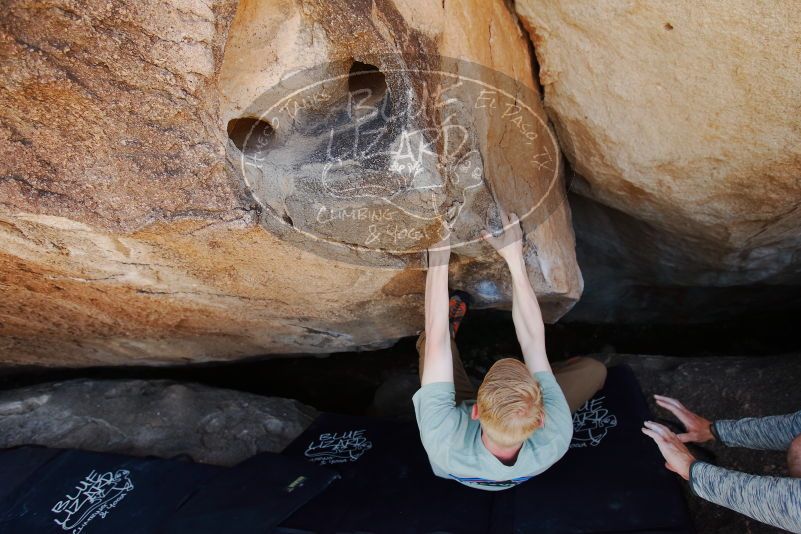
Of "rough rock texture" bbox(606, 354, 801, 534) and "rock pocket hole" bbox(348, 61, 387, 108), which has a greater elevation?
"rock pocket hole" bbox(348, 61, 387, 108)

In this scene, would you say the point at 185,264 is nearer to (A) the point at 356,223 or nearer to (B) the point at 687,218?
(A) the point at 356,223

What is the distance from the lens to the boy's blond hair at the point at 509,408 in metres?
1.36

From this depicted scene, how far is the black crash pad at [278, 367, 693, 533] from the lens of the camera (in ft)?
5.18

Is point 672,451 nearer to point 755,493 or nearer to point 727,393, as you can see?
point 755,493

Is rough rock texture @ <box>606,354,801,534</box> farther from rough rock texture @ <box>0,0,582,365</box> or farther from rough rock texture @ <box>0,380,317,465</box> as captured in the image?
rough rock texture @ <box>0,380,317,465</box>

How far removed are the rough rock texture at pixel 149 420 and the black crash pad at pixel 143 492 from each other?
132mm

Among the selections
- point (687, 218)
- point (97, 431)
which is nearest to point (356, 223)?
point (687, 218)

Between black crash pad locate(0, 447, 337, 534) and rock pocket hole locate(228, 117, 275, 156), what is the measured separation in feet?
3.23

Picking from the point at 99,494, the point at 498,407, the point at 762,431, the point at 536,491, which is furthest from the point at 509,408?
the point at 99,494

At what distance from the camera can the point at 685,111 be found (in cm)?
155

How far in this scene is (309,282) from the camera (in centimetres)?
177

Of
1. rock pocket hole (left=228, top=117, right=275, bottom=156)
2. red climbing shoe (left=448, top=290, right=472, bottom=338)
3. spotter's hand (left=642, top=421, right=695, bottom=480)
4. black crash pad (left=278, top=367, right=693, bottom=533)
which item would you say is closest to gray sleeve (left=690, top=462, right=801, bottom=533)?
spotter's hand (left=642, top=421, right=695, bottom=480)

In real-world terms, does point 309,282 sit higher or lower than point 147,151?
lower

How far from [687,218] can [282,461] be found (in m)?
1.51
